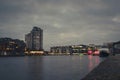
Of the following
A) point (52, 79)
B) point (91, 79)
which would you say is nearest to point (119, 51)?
point (52, 79)

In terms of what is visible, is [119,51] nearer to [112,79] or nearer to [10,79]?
[10,79]

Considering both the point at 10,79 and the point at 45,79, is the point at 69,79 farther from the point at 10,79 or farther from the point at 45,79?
the point at 10,79

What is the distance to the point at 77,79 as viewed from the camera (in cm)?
4912

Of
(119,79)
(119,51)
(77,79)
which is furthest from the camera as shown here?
(119,51)

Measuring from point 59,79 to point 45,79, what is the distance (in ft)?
10.8

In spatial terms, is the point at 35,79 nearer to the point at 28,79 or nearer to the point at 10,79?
the point at 28,79

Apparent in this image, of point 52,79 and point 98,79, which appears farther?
point 52,79

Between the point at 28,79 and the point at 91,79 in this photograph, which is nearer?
the point at 91,79

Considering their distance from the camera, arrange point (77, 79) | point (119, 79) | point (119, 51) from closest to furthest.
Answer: point (119, 79), point (77, 79), point (119, 51)

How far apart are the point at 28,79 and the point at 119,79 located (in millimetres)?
30315

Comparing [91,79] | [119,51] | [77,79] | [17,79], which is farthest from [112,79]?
[119,51]

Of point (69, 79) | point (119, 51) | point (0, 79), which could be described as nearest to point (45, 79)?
point (69, 79)

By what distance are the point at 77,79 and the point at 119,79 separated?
84.0ft

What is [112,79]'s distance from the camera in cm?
2434
